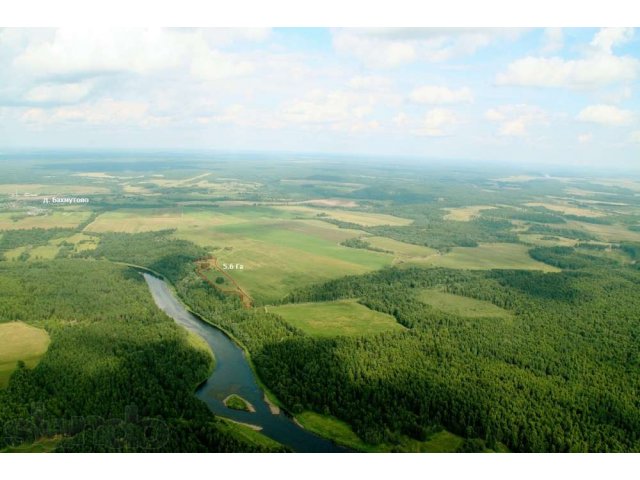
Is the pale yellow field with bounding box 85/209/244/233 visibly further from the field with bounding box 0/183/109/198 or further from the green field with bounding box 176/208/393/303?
the field with bounding box 0/183/109/198

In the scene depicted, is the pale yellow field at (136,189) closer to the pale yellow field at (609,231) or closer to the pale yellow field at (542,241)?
the pale yellow field at (542,241)

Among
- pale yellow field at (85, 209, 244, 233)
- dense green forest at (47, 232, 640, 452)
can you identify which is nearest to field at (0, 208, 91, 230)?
pale yellow field at (85, 209, 244, 233)

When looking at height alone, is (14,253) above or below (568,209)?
below

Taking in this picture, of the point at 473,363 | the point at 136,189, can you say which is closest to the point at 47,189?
the point at 136,189

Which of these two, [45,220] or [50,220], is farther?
[50,220]

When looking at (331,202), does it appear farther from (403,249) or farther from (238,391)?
(238,391)

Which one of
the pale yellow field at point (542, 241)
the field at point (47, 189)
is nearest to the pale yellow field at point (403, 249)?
the pale yellow field at point (542, 241)
